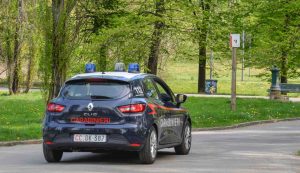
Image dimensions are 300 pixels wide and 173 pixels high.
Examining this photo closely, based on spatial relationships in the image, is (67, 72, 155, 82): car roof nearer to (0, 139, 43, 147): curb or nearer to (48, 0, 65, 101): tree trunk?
(0, 139, 43, 147): curb

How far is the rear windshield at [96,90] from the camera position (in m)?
14.1

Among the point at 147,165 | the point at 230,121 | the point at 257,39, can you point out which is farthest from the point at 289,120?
the point at 257,39

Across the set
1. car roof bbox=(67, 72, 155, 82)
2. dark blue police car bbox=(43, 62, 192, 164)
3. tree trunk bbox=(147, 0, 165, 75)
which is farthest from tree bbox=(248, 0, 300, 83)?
dark blue police car bbox=(43, 62, 192, 164)

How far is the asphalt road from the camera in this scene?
Answer: 1345 cm

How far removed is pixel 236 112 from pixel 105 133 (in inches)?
674

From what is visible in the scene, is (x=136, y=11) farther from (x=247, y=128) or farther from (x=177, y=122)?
(x=177, y=122)

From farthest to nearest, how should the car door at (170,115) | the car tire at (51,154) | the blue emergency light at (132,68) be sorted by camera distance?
the blue emergency light at (132,68), the car door at (170,115), the car tire at (51,154)

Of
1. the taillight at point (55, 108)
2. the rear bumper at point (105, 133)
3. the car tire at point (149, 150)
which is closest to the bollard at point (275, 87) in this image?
the car tire at point (149, 150)

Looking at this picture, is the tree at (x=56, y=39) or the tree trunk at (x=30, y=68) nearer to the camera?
the tree at (x=56, y=39)

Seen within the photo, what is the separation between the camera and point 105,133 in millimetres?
13805

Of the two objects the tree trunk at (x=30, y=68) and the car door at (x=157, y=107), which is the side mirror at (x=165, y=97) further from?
the tree trunk at (x=30, y=68)

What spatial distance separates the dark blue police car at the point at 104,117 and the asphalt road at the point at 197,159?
0.31m

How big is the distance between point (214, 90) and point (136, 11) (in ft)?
44.0

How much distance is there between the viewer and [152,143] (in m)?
14.3
